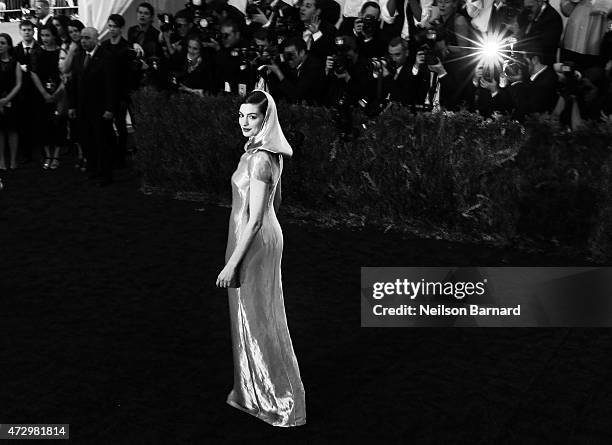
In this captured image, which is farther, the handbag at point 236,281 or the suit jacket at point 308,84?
the suit jacket at point 308,84

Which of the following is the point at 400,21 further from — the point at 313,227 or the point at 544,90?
the point at 313,227

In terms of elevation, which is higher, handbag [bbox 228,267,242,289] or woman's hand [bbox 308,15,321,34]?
woman's hand [bbox 308,15,321,34]

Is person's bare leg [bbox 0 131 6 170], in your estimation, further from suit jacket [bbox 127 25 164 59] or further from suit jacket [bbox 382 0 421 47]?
suit jacket [bbox 382 0 421 47]

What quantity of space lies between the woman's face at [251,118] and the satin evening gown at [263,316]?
0.43 ft

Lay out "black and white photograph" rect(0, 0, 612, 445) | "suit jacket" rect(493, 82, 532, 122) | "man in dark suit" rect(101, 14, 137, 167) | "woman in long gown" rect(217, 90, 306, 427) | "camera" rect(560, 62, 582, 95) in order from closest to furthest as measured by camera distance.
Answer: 1. "woman in long gown" rect(217, 90, 306, 427)
2. "black and white photograph" rect(0, 0, 612, 445)
3. "suit jacket" rect(493, 82, 532, 122)
4. "camera" rect(560, 62, 582, 95)
5. "man in dark suit" rect(101, 14, 137, 167)

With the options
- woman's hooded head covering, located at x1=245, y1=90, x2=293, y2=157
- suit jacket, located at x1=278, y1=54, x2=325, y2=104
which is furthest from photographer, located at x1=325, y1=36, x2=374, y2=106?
woman's hooded head covering, located at x1=245, y1=90, x2=293, y2=157

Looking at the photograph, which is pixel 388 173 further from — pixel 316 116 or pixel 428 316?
pixel 428 316

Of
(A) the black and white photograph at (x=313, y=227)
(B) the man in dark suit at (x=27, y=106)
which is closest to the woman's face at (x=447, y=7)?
(A) the black and white photograph at (x=313, y=227)

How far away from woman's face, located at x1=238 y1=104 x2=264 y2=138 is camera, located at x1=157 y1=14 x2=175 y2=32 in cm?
954

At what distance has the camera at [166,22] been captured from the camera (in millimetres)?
14312

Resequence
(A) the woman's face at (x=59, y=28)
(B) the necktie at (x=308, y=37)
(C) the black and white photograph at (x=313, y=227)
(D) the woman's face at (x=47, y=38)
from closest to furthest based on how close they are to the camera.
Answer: (C) the black and white photograph at (x=313, y=227)
(B) the necktie at (x=308, y=37)
(D) the woman's face at (x=47, y=38)
(A) the woman's face at (x=59, y=28)

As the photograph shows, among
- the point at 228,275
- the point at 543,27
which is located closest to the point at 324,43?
the point at 543,27

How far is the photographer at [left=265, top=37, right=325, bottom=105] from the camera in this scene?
11.4m

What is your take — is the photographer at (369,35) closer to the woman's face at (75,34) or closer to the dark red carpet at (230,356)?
the dark red carpet at (230,356)
